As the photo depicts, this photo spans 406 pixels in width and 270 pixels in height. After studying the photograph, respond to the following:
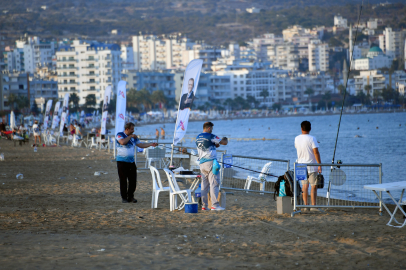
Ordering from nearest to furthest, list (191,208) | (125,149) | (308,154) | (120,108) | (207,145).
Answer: (308,154) < (207,145) < (191,208) < (125,149) < (120,108)

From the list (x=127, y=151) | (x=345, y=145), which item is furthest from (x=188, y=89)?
(x=345, y=145)

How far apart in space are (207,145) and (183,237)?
6.64ft

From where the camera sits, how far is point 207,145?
8727 mm

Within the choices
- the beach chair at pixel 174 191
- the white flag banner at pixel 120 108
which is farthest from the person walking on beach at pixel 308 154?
the white flag banner at pixel 120 108

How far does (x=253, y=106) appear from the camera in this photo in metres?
175

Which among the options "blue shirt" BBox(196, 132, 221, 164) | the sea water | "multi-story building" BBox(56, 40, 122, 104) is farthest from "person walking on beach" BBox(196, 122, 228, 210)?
"multi-story building" BBox(56, 40, 122, 104)

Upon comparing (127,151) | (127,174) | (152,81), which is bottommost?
(127,174)

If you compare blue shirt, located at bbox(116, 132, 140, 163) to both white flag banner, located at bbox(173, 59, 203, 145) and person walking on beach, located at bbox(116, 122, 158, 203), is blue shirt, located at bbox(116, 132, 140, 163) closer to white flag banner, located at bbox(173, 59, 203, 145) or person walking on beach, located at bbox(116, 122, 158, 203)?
person walking on beach, located at bbox(116, 122, 158, 203)

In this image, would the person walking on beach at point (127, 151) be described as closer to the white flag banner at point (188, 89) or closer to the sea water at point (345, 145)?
the white flag banner at point (188, 89)

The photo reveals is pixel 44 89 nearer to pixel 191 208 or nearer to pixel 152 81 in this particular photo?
pixel 152 81

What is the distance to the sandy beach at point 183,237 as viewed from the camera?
5.86m

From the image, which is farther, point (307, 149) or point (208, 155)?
point (208, 155)

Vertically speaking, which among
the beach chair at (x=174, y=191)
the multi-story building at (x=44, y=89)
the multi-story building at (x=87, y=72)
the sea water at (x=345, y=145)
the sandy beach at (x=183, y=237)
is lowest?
the sea water at (x=345, y=145)

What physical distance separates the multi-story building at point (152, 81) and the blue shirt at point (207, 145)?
515 feet
